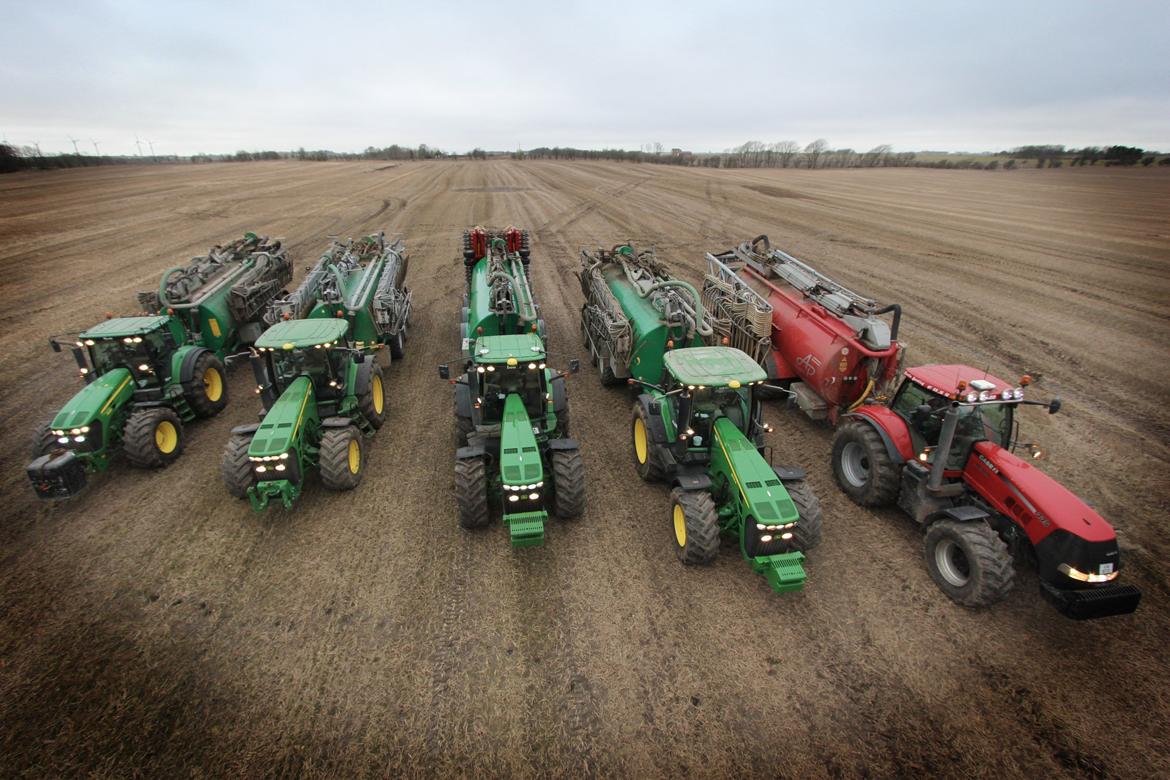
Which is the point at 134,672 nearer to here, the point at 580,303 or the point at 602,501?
the point at 602,501

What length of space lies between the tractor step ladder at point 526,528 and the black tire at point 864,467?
5236 millimetres

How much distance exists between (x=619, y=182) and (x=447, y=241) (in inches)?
1199

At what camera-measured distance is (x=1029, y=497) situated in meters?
6.14

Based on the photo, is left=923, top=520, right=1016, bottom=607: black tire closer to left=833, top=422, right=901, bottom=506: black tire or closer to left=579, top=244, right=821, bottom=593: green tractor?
left=833, top=422, right=901, bottom=506: black tire

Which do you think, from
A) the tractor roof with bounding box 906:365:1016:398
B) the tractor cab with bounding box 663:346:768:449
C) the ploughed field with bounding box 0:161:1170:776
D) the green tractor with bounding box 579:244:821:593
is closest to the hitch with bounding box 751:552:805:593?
the green tractor with bounding box 579:244:821:593

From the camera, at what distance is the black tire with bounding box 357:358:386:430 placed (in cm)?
996

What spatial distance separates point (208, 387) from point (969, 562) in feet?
46.6

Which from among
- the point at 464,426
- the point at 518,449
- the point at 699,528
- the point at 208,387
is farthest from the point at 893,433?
the point at 208,387

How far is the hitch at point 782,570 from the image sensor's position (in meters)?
6.33

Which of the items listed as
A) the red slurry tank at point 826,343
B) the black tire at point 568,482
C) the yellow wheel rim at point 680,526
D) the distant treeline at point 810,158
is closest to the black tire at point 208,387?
the black tire at point 568,482

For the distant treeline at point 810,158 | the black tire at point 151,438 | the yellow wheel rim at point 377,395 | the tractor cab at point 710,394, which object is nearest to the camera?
the tractor cab at point 710,394

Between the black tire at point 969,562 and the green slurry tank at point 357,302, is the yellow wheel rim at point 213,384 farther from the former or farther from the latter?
the black tire at point 969,562

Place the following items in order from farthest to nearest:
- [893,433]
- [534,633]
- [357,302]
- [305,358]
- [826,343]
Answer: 1. [357,302]
2. [826,343]
3. [305,358]
4. [893,433]
5. [534,633]

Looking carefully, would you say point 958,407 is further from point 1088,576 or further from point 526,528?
point 526,528
